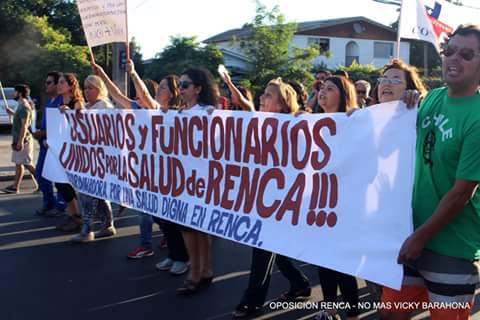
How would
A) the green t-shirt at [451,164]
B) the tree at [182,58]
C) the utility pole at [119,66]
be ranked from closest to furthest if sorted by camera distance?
the green t-shirt at [451,164]
the utility pole at [119,66]
the tree at [182,58]

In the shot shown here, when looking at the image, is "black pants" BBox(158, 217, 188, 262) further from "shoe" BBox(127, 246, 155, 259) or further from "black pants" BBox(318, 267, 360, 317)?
A: "black pants" BBox(318, 267, 360, 317)

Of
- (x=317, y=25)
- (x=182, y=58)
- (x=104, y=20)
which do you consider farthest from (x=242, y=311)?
A: (x=317, y=25)

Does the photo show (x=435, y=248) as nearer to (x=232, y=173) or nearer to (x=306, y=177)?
(x=306, y=177)

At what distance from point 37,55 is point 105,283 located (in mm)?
24882

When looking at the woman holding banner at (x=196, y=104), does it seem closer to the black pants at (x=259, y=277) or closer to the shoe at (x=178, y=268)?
the shoe at (x=178, y=268)

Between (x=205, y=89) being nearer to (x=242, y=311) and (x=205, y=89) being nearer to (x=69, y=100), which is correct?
(x=242, y=311)

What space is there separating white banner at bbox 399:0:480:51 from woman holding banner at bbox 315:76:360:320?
1676 mm

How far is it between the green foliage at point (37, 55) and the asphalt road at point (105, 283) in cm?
2023

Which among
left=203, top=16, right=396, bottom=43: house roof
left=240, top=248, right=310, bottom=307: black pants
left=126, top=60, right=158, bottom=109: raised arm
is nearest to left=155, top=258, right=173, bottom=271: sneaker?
left=240, top=248, right=310, bottom=307: black pants

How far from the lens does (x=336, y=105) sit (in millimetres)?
3680

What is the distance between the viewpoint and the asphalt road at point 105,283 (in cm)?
412

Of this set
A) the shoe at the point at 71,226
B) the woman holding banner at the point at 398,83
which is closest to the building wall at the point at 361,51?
the shoe at the point at 71,226

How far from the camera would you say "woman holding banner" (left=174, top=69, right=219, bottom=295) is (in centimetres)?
439

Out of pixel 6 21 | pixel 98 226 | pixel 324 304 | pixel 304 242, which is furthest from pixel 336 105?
pixel 6 21
